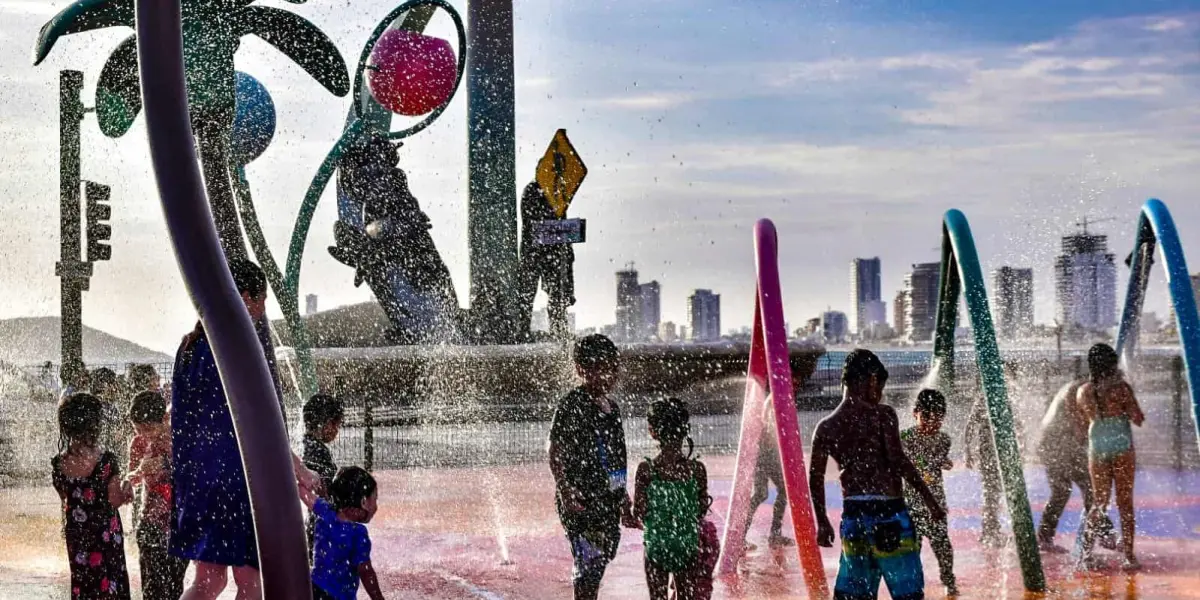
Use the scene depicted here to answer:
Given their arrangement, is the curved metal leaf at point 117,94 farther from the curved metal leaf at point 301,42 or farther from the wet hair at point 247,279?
the wet hair at point 247,279

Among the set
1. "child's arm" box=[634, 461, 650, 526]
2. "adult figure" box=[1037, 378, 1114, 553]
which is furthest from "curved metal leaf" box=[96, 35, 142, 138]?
"child's arm" box=[634, 461, 650, 526]

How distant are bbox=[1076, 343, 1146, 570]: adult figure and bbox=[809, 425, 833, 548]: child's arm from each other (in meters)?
3.32

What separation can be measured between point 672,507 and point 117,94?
13.3m

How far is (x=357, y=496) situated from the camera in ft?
13.9

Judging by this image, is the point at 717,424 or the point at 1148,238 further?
the point at 717,424

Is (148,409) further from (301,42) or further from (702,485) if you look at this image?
(301,42)

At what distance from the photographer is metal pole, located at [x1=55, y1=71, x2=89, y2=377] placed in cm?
1634

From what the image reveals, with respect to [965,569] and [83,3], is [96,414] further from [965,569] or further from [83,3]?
[83,3]

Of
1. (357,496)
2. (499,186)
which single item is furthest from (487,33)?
(357,496)

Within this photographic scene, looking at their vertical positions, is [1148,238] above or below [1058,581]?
Result: above

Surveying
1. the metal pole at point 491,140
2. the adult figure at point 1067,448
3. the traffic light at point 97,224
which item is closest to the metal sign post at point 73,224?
the traffic light at point 97,224

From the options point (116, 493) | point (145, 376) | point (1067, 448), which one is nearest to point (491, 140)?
point (145, 376)

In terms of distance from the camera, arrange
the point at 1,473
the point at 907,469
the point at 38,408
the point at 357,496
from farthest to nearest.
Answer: the point at 38,408 < the point at 1,473 < the point at 907,469 < the point at 357,496

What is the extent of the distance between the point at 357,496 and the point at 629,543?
462 cm
